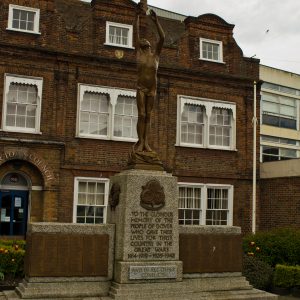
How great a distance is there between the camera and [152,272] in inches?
393

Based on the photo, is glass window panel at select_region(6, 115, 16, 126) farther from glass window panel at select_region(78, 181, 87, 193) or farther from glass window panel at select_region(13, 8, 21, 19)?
glass window panel at select_region(13, 8, 21, 19)

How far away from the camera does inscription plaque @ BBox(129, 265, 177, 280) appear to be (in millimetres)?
9797

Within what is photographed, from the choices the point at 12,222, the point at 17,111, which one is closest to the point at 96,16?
the point at 17,111

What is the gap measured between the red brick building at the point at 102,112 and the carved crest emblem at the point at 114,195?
9226 millimetres

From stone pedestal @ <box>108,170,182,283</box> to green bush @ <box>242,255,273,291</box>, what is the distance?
3.54m

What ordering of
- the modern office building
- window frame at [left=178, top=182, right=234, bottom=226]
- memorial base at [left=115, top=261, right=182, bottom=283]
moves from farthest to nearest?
the modern office building → window frame at [left=178, top=182, right=234, bottom=226] → memorial base at [left=115, top=261, right=182, bottom=283]

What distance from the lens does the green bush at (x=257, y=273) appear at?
13094 millimetres

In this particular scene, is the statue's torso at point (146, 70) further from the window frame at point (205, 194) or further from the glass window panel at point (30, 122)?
the window frame at point (205, 194)

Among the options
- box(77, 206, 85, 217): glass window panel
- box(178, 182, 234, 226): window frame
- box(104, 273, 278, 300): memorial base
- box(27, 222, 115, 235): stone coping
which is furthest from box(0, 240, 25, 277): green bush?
box(178, 182, 234, 226): window frame

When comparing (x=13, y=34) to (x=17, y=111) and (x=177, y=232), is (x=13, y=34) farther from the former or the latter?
(x=177, y=232)

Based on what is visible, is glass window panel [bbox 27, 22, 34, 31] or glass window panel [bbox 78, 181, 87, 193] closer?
glass window panel [bbox 78, 181, 87, 193]

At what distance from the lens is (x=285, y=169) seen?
74.1 ft

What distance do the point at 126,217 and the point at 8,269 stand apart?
4897 millimetres

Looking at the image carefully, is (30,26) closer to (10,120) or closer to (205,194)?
(10,120)
